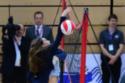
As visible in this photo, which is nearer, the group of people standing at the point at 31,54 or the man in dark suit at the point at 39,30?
the group of people standing at the point at 31,54

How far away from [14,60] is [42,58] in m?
2.21

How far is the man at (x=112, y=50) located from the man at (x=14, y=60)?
228 cm

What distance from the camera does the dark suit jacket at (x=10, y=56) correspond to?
1092cm

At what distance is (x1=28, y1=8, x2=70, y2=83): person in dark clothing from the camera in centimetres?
882

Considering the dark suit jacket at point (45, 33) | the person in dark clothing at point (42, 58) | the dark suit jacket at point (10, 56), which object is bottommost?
the person in dark clothing at point (42, 58)

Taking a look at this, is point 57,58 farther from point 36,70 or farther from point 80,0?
point 80,0

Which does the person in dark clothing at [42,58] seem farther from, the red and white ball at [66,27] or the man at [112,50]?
the man at [112,50]

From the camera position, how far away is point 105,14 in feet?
Result: 44.5

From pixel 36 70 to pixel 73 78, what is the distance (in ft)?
10.8

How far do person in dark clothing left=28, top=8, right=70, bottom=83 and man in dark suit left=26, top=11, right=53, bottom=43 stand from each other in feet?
10.4

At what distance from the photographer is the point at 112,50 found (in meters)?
12.6

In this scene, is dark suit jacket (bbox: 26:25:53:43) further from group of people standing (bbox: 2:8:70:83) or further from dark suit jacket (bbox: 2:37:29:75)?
dark suit jacket (bbox: 2:37:29:75)

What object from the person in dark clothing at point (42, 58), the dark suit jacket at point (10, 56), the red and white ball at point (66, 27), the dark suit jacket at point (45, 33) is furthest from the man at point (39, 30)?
the person in dark clothing at point (42, 58)

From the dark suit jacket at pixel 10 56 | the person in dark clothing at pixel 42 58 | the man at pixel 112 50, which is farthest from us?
the man at pixel 112 50
